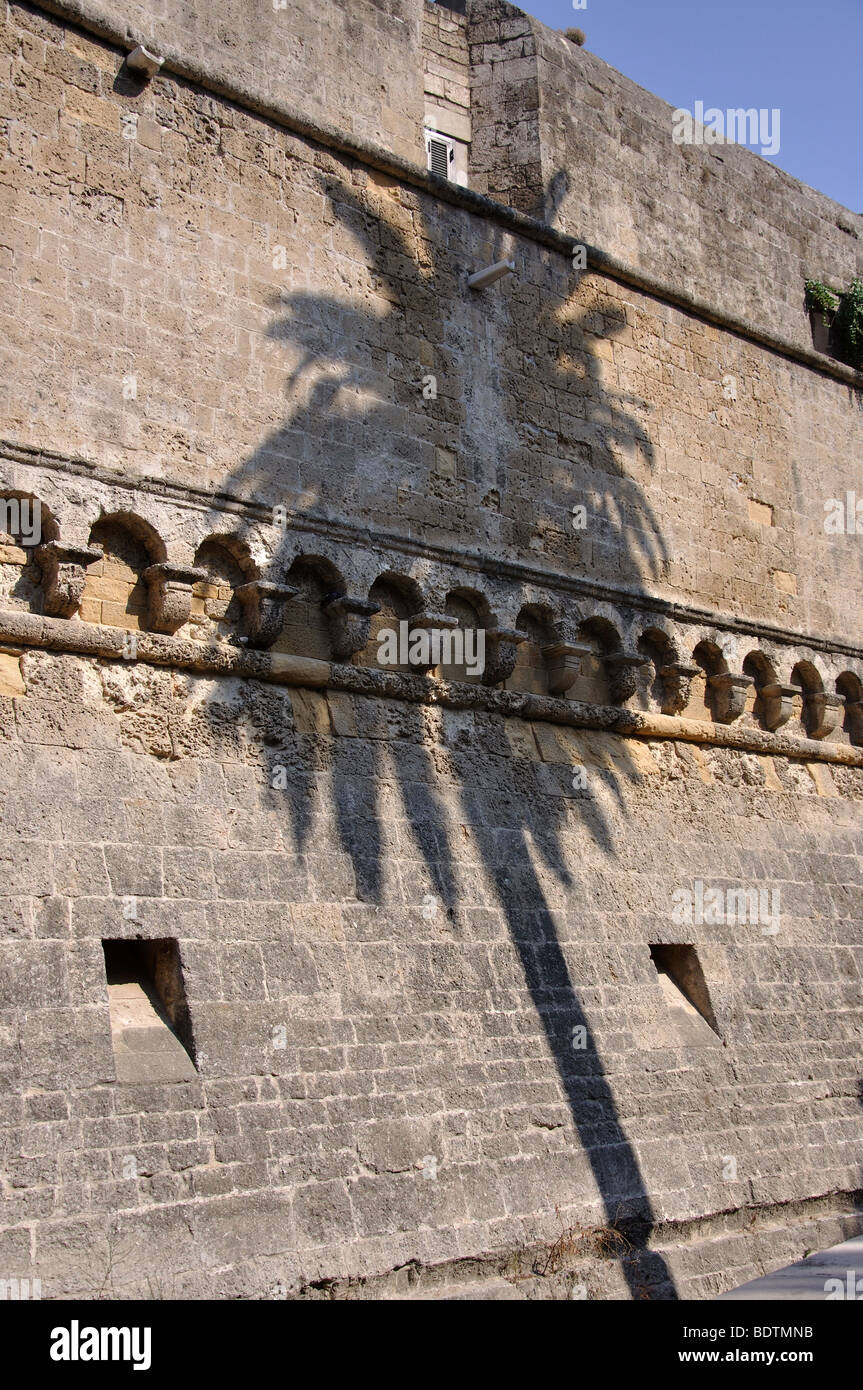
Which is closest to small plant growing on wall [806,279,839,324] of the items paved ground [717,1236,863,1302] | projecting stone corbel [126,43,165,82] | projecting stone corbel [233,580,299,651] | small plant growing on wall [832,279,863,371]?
small plant growing on wall [832,279,863,371]

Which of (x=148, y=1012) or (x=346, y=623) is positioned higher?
(x=346, y=623)

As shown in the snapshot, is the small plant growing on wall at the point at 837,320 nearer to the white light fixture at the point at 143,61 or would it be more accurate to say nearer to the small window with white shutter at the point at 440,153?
the small window with white shutter at the point at 440,153

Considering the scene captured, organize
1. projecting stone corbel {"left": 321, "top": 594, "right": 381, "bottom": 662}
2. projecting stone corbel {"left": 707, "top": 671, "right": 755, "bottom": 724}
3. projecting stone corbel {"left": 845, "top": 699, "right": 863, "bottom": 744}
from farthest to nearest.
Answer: projecting stone corbel {"left": 845, "top": 699, "right": 863, "bottom": 744}, projecting stone corbel {"left": 707, "top": 671, "right": 755, "bottom": 724}, projecting stone corbel {"left": 321, "top": 594, "right": 381, "bottom": 662}

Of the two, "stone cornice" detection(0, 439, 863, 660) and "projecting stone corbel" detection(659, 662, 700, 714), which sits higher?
"stone cornice" detection(0, 439, 863, 660)

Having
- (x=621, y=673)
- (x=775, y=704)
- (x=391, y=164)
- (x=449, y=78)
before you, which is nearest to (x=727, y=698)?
(x=775, y=704)

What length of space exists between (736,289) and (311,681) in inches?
216

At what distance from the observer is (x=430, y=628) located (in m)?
6.64

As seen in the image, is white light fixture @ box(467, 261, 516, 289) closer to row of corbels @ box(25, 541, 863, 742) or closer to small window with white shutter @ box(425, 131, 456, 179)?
small window with white shutter @ box(425, 131, 456, 179)

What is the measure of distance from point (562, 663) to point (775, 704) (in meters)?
2.10

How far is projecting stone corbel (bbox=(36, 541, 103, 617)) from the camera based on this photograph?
5227 mm

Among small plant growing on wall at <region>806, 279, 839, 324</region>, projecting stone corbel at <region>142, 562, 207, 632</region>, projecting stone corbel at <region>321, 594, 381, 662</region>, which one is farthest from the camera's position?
small plant growing on wall at <region>806, 279, 839, 324</region>

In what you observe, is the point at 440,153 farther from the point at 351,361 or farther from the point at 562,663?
the point at 562,663

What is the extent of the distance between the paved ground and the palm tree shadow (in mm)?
759
